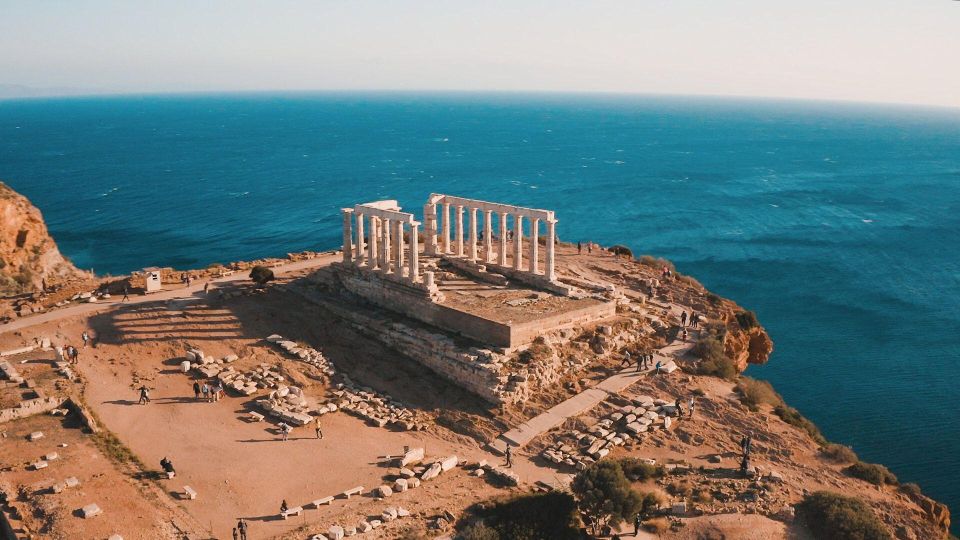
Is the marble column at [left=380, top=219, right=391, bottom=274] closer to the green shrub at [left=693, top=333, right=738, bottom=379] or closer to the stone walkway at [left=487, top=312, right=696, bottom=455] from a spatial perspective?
the stone walkway at [left=487, top=312, right=696, bottom=455]

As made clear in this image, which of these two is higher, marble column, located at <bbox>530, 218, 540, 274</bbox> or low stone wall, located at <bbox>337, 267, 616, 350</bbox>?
marble column, located at <bbox>530, 218, 540, 274</bbox>

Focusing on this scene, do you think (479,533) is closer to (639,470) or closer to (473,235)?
(639,470)

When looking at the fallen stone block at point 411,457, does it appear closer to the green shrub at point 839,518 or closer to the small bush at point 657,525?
the small bush at point 657,525

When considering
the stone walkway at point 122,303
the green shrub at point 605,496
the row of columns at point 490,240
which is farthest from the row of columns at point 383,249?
the green shrub at point 605,496

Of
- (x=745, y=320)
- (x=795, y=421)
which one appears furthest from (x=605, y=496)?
(x=745, y=320)

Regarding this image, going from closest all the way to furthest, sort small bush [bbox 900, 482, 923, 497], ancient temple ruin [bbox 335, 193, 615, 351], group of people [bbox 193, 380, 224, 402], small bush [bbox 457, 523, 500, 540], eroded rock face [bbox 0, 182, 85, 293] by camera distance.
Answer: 1. small bush [bbox 457, 523, 500, 540]
2. small bush [bbox 900, 482, 923, 497]
3. group of people [bbox 193, 380, 224, 402]
4. ancient temple ruin [bbox 335, 193, 615, 351]
5. eroded rock face [bbox 0, 182, 85, 293]

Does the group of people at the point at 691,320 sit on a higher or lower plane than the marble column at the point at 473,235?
lower

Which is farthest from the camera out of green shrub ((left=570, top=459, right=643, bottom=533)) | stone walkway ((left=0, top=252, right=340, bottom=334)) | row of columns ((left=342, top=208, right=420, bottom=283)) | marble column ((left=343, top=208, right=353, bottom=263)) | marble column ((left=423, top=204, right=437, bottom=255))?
marble column ((left=423, top=204, right=437, bottom=255))

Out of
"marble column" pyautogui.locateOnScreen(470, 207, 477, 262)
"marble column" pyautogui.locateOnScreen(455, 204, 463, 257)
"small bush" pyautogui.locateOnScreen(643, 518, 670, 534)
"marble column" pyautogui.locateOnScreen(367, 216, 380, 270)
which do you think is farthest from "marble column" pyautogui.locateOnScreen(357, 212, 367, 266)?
"small bush" pyautogui.locateOnScreen(643, 518, 670, 534)
